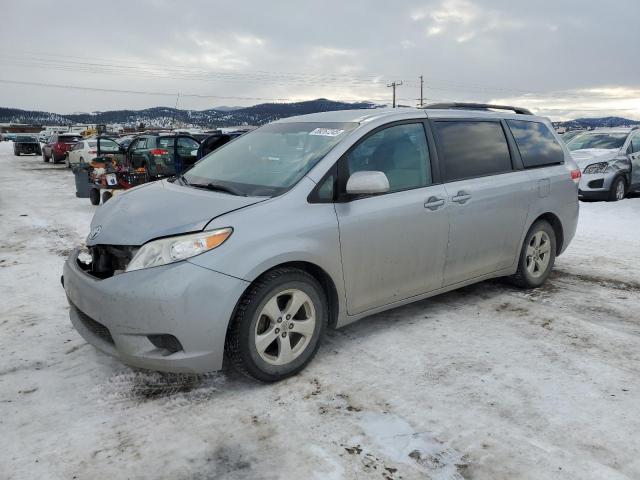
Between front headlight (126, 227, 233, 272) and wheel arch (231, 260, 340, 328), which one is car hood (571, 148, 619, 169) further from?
front headlight (126, 227, 233, 272)

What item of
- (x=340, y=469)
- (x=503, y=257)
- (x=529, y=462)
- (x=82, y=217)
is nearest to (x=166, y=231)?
(x=340, y=469)

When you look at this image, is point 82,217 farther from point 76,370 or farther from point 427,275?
point 427,275

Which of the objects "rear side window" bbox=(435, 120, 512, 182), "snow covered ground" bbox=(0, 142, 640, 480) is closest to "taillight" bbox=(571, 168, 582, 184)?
"rear side window" bbox=(435, 120, 512, 182)

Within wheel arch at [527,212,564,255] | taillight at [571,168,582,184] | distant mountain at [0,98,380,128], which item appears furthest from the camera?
distant mountain at [0,98,380,128]

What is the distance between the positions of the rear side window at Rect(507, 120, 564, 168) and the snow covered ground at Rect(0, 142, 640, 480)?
139 cm

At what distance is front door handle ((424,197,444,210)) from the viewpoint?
3961 millimetres

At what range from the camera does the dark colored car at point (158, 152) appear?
13406 mm

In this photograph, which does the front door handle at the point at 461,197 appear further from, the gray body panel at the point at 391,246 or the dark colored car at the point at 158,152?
the dark colored car at the point at 158,152

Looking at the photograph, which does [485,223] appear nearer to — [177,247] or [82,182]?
[177,247]

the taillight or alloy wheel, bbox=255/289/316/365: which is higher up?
the taillight

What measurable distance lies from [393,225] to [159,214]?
1.61 meters

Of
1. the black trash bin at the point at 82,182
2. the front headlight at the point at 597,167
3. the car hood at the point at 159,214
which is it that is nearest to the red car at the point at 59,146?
the black trash bin at the point at 82,182

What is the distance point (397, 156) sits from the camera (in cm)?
393

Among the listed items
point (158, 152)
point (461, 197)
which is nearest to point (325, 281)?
point (461, 197)
